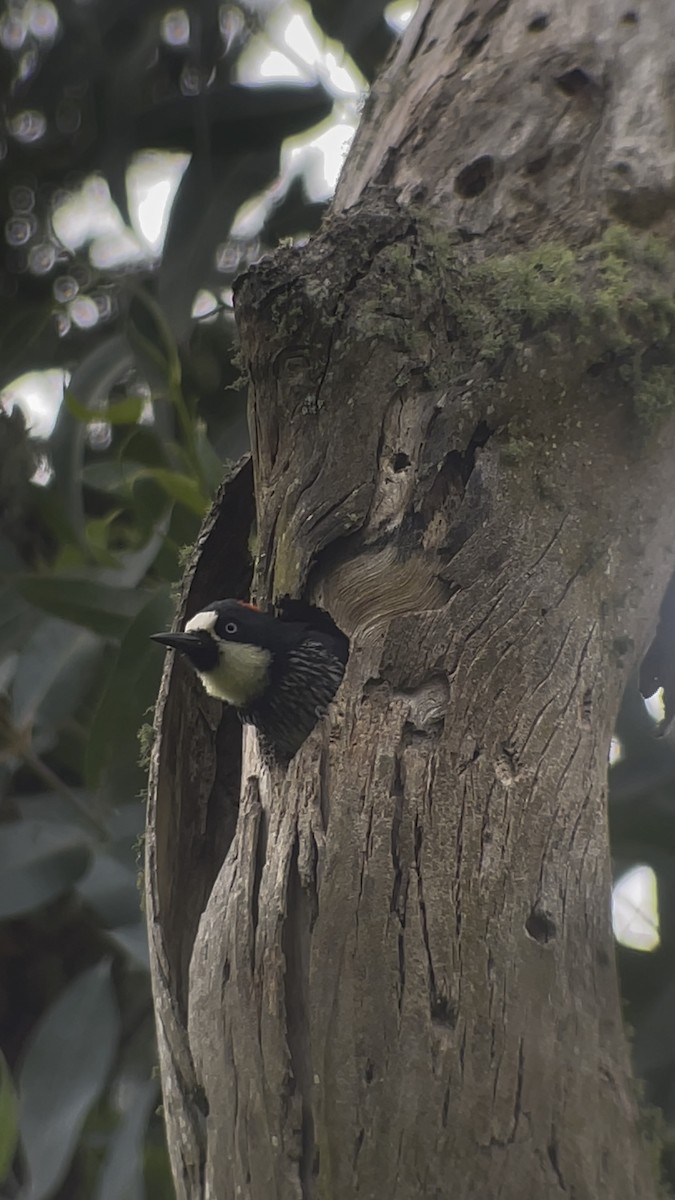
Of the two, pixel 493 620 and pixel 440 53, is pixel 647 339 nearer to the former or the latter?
pixel 493 620

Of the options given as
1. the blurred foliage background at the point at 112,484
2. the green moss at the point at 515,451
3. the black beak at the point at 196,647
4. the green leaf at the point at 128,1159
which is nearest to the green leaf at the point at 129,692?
the blurred foliage background at the point at 112,484

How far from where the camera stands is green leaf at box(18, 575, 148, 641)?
2508 millimetres

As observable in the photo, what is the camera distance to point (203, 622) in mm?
1897

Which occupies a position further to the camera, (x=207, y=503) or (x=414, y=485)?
(x=207, y=503)

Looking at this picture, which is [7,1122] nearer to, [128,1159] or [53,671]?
[128,1159]

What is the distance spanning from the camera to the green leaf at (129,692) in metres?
2.33

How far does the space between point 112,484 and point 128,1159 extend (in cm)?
159

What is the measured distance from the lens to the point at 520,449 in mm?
1642

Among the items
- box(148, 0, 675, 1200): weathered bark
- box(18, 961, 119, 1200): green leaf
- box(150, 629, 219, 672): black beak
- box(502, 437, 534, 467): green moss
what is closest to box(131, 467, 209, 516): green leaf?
box(148, 0, 675, 1200): weathered bark

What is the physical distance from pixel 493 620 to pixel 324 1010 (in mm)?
493

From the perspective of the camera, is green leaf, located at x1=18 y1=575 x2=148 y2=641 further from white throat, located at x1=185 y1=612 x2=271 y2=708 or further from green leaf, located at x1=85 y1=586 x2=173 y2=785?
white throat, located at x1=185 y1=612 x2=271 y2=708

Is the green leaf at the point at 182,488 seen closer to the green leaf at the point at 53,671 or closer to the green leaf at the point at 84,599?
the green leaf at the point at 84,599

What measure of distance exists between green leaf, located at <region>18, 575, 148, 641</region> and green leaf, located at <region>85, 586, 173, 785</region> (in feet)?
0.46

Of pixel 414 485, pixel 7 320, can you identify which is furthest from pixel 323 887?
pixel 7 320
